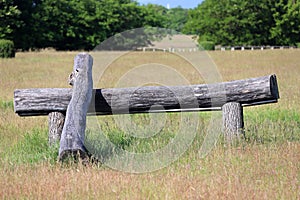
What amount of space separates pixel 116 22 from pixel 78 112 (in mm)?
61854

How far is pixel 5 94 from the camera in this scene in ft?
45.3

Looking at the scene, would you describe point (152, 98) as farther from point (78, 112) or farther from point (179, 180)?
point (179, 180)

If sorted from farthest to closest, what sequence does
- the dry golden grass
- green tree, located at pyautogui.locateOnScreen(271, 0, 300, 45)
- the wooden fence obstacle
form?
green tree, located at pyautogui.locateOnScreen(271, 0, 300, 45), the wooden fence obstacle, the dry golden grass

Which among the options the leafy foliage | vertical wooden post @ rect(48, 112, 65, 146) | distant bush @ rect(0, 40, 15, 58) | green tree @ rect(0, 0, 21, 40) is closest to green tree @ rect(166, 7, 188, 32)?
the leafy foliage

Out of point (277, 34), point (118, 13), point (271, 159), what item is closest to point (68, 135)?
point (271, 159)

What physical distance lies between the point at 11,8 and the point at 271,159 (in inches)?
1769

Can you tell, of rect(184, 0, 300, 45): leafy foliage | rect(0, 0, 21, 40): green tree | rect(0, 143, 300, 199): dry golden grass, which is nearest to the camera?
rect(0, 143, 300, 199): dry golden grass

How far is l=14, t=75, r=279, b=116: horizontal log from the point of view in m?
6.90

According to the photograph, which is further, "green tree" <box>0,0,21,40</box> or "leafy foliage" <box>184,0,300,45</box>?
"leafy foliage" <box>184,0,300,45</box>

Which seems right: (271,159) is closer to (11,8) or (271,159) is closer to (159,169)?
(159,169)

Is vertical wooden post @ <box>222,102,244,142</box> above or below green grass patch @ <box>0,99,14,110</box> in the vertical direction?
below

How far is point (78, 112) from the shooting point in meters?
6.26

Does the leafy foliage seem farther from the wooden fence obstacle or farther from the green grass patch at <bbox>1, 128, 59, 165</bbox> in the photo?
the green grass patch at <bbox>1, 128, 59, 165</bbox>

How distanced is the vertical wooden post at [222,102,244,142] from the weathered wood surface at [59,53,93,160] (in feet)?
5.82
